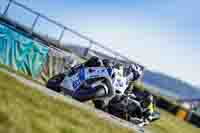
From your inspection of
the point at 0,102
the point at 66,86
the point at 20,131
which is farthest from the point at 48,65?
the point at 20,131

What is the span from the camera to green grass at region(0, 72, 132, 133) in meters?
6.71

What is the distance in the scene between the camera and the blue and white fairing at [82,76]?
14125mm

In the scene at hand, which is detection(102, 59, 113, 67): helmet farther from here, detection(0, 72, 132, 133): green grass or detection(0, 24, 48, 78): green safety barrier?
detection(0, 24, 48, 78): green safety barrier

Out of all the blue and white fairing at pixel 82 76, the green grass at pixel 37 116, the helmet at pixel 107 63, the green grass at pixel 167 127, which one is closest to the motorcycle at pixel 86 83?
the blue and white fairing at pixel 82 76

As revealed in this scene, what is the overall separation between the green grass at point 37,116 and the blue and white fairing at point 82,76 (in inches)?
133

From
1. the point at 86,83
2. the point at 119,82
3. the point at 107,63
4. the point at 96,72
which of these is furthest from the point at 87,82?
the point at 119,82

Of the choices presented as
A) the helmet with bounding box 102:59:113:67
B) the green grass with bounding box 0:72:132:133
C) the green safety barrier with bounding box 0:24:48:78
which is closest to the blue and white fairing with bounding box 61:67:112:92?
the helmet with bounding box 102:59:113:67

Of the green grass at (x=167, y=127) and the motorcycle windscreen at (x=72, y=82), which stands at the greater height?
the motorcycle windscreen at (x=72, y=82)

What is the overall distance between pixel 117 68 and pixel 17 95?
5805 millimetres

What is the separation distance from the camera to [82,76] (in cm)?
1437

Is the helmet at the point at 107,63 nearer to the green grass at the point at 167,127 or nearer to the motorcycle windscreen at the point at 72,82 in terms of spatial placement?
the motorcycle windscreen at the point at 72,82

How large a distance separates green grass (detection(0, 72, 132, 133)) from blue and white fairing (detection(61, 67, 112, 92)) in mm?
3373

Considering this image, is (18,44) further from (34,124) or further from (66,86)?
(34,124)

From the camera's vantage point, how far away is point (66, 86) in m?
14.5
